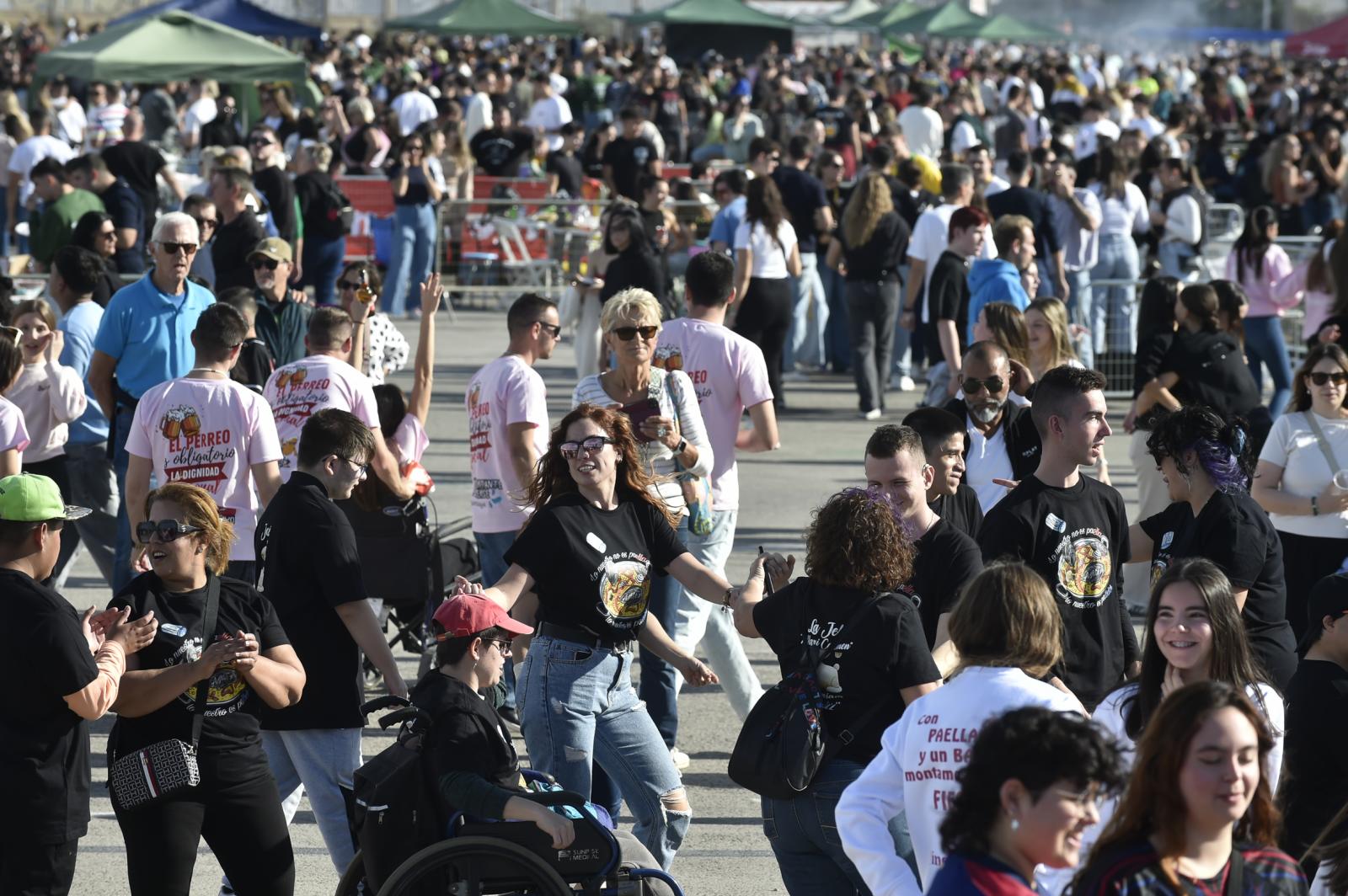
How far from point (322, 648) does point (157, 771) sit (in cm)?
85

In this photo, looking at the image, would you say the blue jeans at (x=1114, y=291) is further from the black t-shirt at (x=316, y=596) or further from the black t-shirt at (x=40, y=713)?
the black t-shirt at (x=40, y=713)

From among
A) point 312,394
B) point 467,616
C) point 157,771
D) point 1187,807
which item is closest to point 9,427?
point 312,394

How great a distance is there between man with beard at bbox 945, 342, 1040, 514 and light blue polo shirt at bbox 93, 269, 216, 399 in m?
3.48

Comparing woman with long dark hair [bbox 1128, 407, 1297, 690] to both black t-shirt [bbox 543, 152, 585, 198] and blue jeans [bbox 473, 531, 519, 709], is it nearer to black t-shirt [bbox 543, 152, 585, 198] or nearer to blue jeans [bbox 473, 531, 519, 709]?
blue jeans [bbox 473, 531, 519, 709]

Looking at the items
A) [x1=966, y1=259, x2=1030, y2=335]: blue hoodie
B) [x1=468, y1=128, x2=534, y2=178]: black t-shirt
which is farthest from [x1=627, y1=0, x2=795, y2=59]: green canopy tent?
[x1=966, y1=259, x2=1030, y2=335]: blue hoodie

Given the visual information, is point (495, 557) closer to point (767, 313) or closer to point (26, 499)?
point (26, 499)

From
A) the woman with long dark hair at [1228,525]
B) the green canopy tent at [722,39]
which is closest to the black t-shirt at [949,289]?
the woman with long dark hair at [1228,525]

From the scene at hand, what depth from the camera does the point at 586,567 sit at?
220 inches

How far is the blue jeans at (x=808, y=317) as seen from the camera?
14.9 metres

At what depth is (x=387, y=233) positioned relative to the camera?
19.2m

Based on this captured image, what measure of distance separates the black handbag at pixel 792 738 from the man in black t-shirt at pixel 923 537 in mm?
655

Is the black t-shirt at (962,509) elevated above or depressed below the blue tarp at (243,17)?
below

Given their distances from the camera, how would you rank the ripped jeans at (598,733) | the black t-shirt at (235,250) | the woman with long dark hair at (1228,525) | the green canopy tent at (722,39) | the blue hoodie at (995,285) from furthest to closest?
the green canopy tent at (722,39) < the black t-shirt at (235,250) < the blue hoodie at (995,285) < the woman with long dark hair at (1228,525) < the ripped jeans at (598,733)

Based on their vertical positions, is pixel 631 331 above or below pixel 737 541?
above
